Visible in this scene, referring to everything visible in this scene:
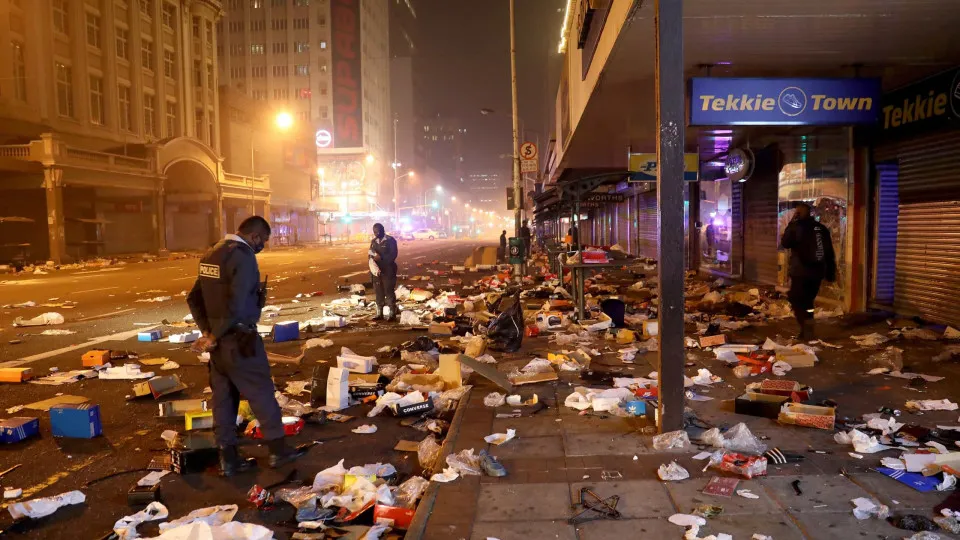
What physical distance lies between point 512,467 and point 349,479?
43.7 inches

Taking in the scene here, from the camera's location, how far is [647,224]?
26438 mm

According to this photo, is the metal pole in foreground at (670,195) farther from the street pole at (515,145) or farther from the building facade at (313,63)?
the building facade at (313,63)

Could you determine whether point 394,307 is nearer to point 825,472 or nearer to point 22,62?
point 825,472

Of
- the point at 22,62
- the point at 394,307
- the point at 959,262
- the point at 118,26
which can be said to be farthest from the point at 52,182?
the point at 959,262

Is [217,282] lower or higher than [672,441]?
higher

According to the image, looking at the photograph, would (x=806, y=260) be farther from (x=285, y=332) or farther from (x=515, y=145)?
(x=515, y=145)

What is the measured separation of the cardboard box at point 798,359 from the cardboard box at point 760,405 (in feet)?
6.39

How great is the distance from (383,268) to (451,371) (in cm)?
536

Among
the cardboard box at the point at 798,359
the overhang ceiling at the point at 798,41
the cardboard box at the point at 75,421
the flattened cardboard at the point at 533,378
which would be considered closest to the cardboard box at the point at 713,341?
the cardboard box at the point at 798,359

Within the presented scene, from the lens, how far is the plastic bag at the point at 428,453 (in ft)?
15.5

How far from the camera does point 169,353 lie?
910 centimetres

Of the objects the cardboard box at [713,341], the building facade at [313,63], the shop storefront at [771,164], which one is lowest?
the cardboard box at [713,341]

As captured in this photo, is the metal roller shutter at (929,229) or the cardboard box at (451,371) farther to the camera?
the metal roller shutter at (929,229)

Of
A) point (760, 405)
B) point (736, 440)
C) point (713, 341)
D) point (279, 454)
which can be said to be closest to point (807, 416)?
point (760, 405)
